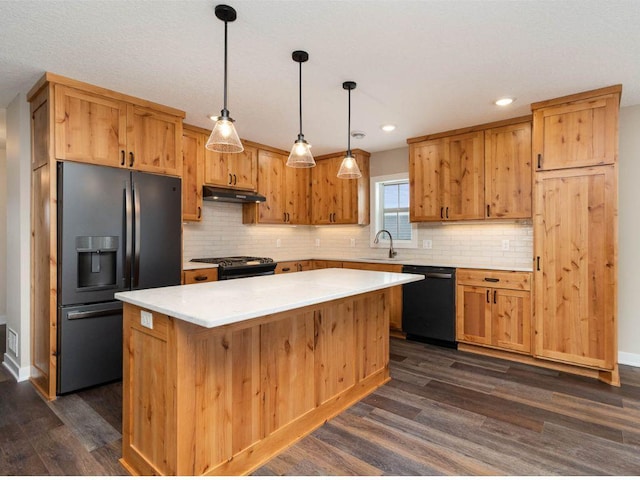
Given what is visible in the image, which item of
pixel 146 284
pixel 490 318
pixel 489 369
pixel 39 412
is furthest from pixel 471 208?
pixel 39 412

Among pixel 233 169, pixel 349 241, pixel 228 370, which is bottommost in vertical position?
pixel 228 370

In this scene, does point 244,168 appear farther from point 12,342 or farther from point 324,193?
point 12,342

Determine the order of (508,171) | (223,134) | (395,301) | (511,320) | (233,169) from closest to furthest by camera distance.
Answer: (223,134) → (511,320) → (508,171) → (395,301) → (233,169)

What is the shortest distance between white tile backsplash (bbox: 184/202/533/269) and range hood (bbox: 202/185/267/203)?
1.10 ft

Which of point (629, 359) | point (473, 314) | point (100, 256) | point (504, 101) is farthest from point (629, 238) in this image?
point (100, 256)

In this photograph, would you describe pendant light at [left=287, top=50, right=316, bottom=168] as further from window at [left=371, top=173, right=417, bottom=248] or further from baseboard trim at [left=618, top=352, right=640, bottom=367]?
baseboard trim at [left=618, top=352, right=640, bottom=367]

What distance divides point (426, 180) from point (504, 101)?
4.18 feet

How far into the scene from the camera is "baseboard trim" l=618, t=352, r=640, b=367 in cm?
336

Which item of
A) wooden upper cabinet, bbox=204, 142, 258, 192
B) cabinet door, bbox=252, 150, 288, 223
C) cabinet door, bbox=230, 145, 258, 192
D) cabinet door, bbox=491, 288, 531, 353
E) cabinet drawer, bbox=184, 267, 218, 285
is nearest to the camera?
cabinet door, bbox=491, 288, 531, 353

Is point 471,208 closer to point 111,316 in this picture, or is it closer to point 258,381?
point 258,381

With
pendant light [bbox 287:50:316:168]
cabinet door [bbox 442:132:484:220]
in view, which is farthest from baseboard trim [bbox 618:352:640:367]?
pendant light [bbox 287:50:316:168]

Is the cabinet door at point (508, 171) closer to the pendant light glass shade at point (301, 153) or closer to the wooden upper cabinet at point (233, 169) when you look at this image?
the pendant light glass shade at point (301, 153)

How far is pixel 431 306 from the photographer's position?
13.2 ft

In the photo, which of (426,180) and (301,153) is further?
(426,180)
